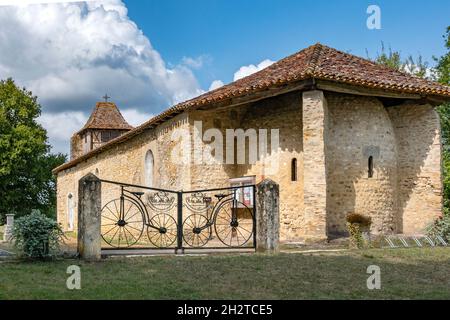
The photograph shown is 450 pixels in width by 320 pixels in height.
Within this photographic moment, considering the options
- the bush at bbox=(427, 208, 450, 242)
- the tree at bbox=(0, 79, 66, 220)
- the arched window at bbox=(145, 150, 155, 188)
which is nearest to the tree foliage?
the bush at bbox=(427, 208, 450, 242)

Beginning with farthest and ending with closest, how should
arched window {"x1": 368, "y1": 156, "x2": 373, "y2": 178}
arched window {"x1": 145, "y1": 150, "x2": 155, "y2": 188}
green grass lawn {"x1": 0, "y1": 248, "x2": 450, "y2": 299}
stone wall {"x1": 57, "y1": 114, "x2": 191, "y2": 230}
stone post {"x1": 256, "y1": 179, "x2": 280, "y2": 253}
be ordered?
1. arched window {"x1": 145, "y1": 150, "x2": 155, "y2": 188}
2. stone wall {"x1": 57, "y1": 114, "x2": 191, "y2": 230}
3. arched window {"x1": 368, "y1": 156, "x2": 373, "y2": 178}
4. stone post {"x1": 256, "y1": 179, "x2": 280, "y2": 253}
5. green grass lawn {"x1": 0, "y1": 248, "x2": 450, "y2": 299}

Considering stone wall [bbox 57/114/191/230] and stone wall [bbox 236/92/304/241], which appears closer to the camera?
stone wall [bbox 236/92/304/241]

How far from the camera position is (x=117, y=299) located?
6234 millimetres

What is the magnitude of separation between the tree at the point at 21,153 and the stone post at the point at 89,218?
22740mm

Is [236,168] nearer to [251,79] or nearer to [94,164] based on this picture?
[251,79]

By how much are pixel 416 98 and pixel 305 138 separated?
13.2 feet

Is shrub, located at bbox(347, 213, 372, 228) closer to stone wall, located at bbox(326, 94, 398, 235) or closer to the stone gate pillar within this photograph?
the stone gate pillar

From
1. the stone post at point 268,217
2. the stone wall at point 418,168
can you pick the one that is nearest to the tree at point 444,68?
the stone wall at point 418,168

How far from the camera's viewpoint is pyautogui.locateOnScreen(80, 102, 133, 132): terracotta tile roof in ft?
117

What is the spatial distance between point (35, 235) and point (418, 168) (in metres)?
11.8

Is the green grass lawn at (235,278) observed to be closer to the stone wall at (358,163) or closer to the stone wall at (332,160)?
the stone wall at (332,160)

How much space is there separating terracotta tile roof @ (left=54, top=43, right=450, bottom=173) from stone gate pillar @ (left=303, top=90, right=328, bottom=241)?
0.73 metres

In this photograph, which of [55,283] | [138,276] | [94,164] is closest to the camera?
[55,283]
